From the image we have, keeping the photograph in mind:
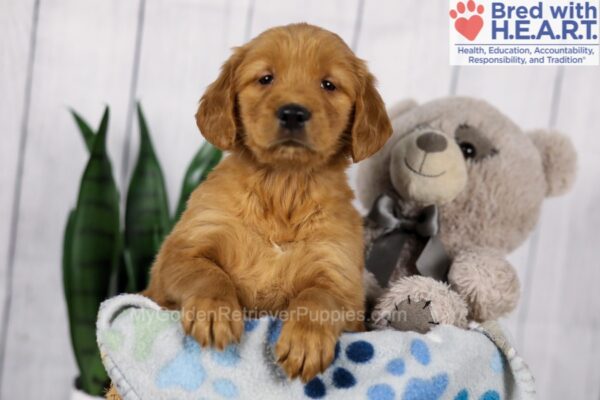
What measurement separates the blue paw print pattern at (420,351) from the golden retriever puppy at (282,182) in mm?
126

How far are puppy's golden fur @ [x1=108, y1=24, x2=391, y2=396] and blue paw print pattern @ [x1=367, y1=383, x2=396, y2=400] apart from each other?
139 mm

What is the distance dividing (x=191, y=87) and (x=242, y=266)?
1169 mm

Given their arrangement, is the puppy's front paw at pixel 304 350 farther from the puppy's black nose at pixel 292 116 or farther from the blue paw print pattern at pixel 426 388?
the puppy's black nose at pixel 292 116

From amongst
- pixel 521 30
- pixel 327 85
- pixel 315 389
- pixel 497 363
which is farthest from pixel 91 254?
pixel 521 30

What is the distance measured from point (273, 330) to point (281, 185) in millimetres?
354

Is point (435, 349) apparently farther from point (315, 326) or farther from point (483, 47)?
point (483, 47)

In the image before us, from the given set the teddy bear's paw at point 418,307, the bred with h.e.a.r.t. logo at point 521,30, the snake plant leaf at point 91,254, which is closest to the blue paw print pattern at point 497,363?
the teddy bear's paw at point 418,307

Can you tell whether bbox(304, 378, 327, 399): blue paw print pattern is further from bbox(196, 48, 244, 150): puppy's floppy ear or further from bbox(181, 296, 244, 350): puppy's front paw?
bbox(196, 48, 244, 150): puppy's floppy ear

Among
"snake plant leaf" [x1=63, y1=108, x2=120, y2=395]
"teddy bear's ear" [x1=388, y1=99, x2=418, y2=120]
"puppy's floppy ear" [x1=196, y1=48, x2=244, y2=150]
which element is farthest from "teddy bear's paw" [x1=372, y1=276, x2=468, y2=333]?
"snake plant leaf" [x1=63, y1=108, x2=120, y2=395]

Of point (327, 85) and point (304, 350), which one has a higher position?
point (327, 85)

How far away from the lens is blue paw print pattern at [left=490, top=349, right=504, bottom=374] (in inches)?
47.8

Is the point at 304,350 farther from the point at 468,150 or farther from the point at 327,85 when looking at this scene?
the point at 468,150

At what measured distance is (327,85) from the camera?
1334 mm

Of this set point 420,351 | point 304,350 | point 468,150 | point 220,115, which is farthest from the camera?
point 468,150
